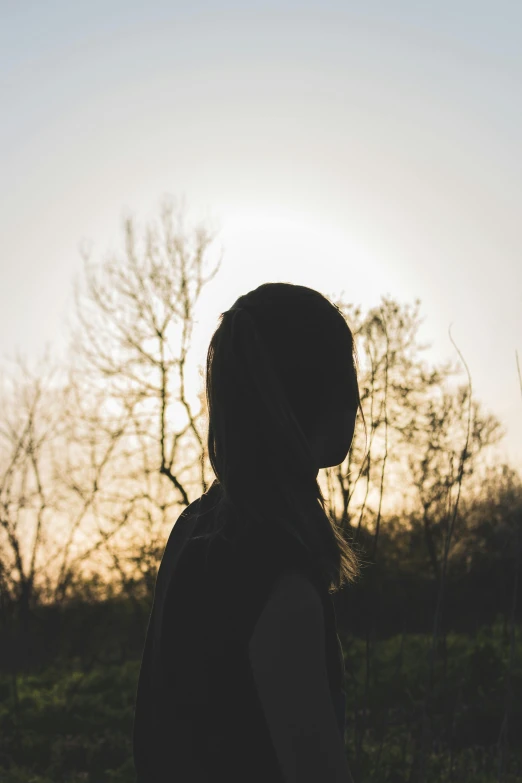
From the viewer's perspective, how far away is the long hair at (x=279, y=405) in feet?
3.34

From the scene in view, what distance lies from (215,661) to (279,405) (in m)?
0.35

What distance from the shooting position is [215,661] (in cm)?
101

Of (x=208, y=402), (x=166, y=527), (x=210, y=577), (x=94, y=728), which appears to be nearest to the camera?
(x=210, y=577)

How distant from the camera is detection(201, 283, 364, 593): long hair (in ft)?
3.34

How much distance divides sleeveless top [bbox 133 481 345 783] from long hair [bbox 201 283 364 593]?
0.04 m

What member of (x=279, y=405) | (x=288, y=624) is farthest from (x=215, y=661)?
(x=279, y=405)

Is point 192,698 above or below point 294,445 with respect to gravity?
below

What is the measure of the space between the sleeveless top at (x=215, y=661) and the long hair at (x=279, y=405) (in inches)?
Answer: 1.4

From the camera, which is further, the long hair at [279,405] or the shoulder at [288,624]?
the long hair at [279,405]

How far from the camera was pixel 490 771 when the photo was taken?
5.26 metres

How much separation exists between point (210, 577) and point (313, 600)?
17cm

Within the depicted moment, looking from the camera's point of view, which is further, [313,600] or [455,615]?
[455,615]

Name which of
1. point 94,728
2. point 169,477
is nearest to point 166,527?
point 169,477

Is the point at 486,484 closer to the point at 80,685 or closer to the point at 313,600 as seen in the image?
the point at 80,685
